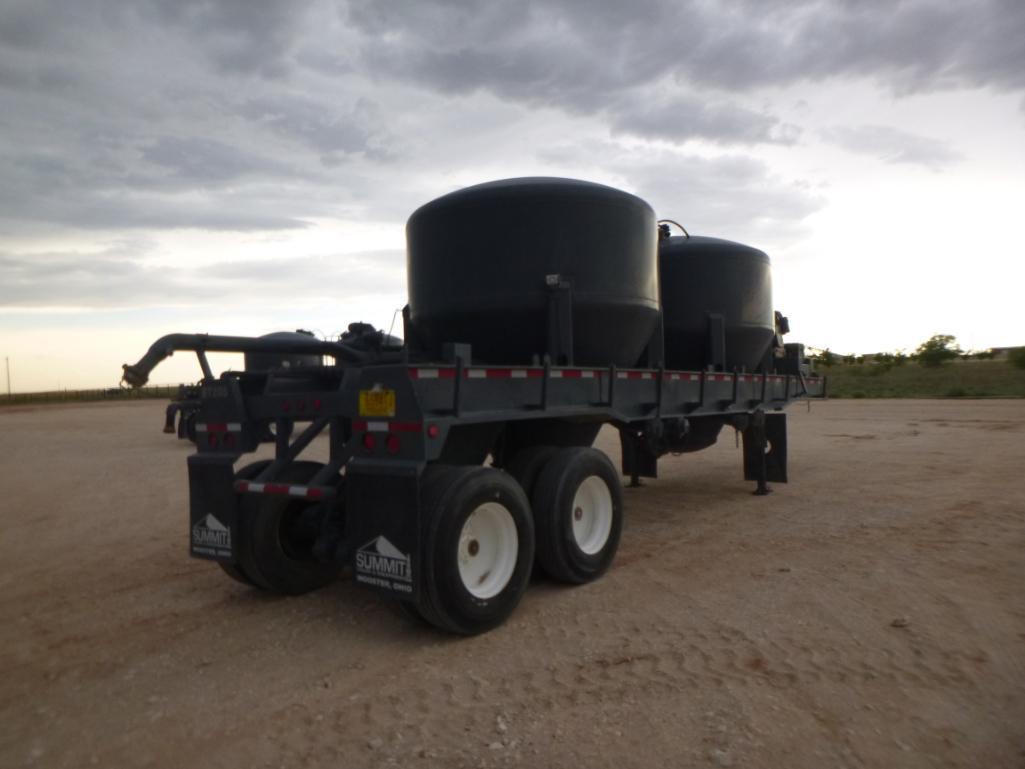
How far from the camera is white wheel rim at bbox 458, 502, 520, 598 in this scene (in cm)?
485

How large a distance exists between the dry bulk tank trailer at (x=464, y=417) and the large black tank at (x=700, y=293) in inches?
40.4

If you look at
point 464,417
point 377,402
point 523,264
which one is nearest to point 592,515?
point 464,417

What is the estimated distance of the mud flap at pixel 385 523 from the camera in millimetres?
4457

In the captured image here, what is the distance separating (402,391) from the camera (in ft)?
15.0

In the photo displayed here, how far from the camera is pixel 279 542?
555 cm

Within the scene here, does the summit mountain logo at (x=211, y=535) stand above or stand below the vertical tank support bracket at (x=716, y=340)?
below

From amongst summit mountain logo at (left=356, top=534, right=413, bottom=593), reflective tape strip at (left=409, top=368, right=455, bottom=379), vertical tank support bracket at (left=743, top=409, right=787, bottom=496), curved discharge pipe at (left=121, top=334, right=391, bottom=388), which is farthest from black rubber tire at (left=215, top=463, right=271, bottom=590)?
vertical tank support bracket at (left=743, top=409, right=787, bottom=496)

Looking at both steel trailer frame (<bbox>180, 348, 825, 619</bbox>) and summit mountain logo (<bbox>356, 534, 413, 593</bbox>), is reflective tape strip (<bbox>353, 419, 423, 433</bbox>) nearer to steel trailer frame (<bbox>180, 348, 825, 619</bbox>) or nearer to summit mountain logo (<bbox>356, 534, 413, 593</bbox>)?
steel trailer frame (<bbox>180, 348, 825, 619</bbox>)

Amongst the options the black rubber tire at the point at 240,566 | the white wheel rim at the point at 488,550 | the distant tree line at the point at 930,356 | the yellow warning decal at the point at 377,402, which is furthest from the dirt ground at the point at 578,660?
the distant tree line at the point at 930,356

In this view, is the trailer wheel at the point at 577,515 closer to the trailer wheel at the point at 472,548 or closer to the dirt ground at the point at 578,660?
the dirt ground at the point at 578,660

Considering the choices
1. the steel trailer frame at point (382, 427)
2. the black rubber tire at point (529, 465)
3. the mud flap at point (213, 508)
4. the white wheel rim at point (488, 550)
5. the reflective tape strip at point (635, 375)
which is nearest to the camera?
the steel trailer frame at point (382, 427)

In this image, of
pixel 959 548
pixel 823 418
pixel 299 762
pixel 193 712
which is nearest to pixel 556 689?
pixel 299 762

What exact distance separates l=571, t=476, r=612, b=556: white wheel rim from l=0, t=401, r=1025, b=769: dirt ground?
29cm

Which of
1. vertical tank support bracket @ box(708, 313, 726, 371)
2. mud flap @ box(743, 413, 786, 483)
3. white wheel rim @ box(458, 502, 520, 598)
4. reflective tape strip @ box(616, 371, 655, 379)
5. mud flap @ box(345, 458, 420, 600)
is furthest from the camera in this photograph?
mud flap @ box(743, 413, 786, 483)
